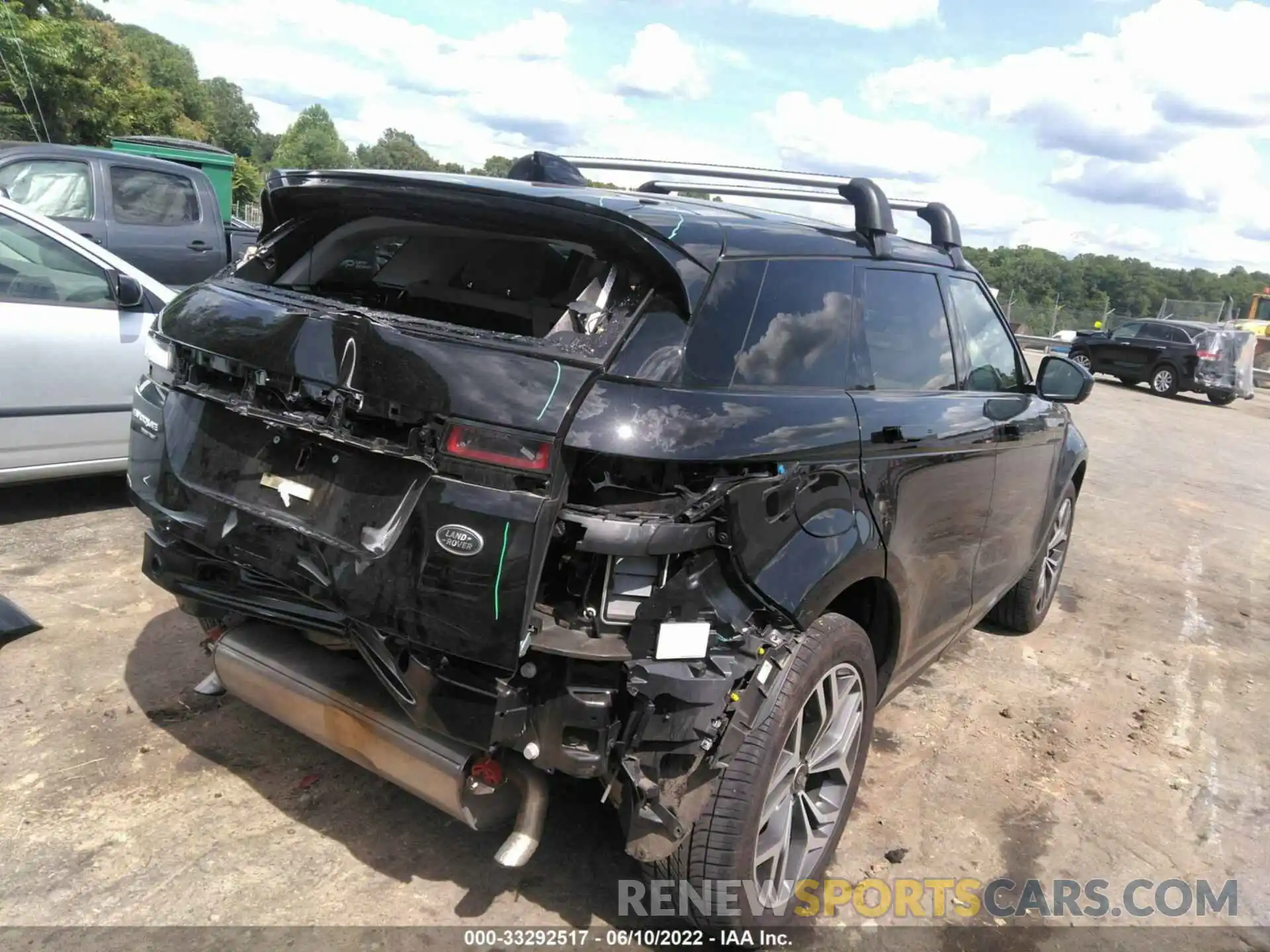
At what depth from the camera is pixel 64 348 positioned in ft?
16.3

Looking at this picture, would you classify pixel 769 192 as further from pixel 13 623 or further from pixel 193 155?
pixel 193 155

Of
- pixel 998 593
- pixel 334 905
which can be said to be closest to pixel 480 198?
pixel 334 905

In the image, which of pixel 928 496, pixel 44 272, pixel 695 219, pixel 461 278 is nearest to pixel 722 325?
pixel 695 219

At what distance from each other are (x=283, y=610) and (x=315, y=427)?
489 millimetres

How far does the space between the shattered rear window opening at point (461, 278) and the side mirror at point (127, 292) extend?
2.57 metres

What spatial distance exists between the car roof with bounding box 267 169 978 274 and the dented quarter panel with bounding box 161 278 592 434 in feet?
1.57

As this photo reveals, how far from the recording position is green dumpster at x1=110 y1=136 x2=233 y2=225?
16.2 meters

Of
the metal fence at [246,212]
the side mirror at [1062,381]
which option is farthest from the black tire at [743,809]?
the metal fence at [246,212]

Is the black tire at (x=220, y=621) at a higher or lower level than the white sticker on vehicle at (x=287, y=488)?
lower

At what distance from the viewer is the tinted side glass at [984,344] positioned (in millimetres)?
3912

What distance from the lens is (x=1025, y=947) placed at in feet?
9.46

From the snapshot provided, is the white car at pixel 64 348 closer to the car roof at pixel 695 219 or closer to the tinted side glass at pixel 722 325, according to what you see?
the car roof at pixel 695 219

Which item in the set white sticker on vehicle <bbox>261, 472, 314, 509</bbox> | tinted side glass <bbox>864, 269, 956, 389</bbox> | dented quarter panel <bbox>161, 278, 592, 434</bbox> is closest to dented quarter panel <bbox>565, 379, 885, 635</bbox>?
dented quarter panel <bbox>161, 278, 592, 434</bbox>

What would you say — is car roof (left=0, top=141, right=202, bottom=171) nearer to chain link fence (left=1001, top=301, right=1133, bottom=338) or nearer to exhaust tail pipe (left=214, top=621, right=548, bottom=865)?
exhaust tail pipe (left=214, top=621, right=548, bottom=865)
